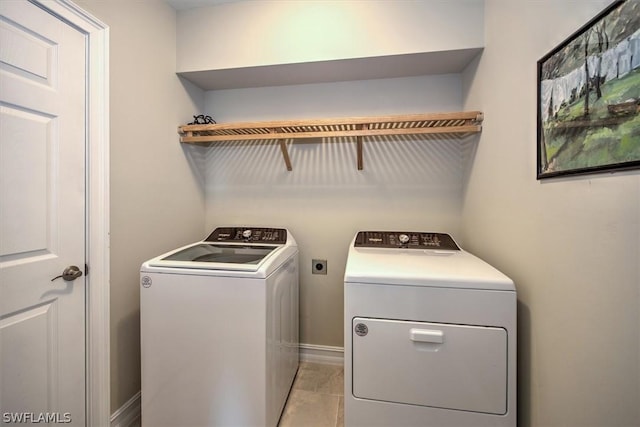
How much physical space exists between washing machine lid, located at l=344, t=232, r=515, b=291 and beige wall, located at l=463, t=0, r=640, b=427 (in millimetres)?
157

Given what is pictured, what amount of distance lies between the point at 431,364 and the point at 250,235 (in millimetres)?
1389

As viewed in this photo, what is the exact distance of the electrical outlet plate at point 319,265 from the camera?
2.06 metres

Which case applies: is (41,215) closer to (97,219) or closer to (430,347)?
(97,219)

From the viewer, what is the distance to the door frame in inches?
49.1

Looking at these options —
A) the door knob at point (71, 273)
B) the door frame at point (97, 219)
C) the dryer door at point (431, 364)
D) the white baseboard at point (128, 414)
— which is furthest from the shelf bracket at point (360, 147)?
the white baseboard at point (128, 414)

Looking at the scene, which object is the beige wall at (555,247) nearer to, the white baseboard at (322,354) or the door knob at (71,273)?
the white baseboard at (322,354)

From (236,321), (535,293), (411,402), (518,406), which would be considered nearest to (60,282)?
(236,321)

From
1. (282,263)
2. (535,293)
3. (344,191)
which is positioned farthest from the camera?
(344,191)

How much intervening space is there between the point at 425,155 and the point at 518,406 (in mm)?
1524

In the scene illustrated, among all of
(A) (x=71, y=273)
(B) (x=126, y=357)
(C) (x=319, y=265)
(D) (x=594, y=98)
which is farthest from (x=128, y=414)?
(D) (x=594, y=98)

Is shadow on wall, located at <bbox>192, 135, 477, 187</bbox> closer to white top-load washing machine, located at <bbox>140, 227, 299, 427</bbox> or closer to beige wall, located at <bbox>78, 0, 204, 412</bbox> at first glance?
beige wall, located at <bbox>78, 0, 204, 412</bbox>

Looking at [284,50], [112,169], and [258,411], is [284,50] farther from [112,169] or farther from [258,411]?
[258,411]

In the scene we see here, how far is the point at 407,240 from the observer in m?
1.71

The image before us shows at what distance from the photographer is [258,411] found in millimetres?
1271
